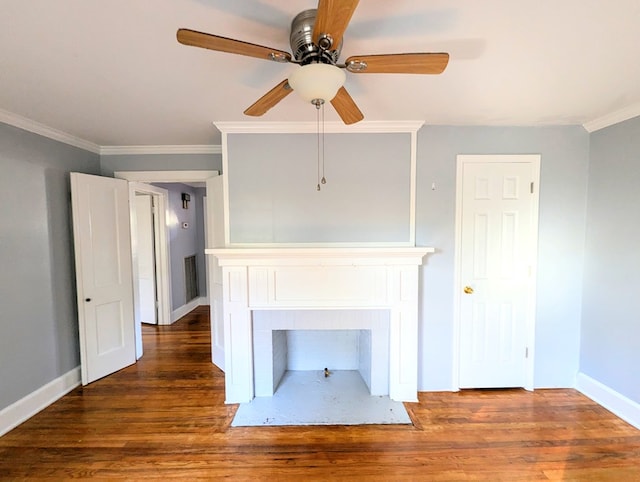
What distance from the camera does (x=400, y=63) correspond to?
112cm

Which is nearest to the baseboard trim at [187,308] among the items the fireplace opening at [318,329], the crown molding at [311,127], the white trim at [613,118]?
the fireplace opening at [318,329]

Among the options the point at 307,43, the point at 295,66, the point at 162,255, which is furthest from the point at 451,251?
the point at 162,255

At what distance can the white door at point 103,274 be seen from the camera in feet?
8.64

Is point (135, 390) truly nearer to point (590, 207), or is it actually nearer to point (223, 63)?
point (223, 63)

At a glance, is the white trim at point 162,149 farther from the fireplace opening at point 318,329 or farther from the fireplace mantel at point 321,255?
the fireplace opening at point 318,329

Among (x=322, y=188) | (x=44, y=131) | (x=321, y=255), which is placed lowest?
(x=321, y=255)

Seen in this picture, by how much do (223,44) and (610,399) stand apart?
353cm

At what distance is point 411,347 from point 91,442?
95.7 inches

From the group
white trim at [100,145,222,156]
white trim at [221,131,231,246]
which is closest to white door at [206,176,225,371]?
white trim at [100,145,222,156]

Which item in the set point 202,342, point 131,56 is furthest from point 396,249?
point 202,342

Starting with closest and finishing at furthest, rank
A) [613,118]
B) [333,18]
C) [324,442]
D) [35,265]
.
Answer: [333,18], [324,442], [613,118], [35,265]

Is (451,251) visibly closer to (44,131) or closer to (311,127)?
(311,127)

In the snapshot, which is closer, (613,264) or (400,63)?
(400,63)

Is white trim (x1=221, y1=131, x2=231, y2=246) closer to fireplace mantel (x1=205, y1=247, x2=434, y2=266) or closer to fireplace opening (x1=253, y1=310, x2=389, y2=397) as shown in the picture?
fireplace mantel (x1=205, y1=247, x2=434, y2=266)
